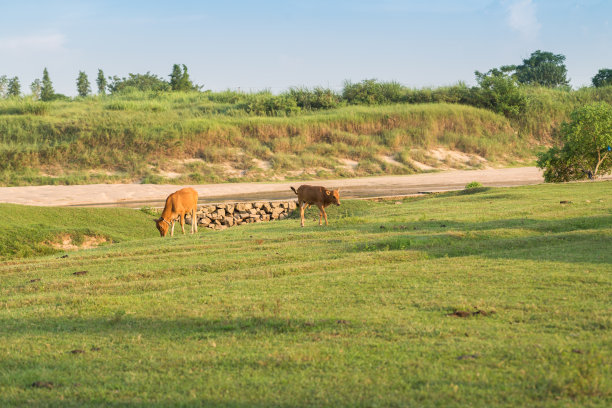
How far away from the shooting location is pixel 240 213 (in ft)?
107

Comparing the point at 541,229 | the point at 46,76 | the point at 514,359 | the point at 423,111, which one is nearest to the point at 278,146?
the point at 423,111

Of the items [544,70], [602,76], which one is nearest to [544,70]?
[544,70]

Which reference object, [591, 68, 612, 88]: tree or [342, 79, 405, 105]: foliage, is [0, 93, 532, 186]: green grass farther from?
[591, 68, 612, 88]: tree

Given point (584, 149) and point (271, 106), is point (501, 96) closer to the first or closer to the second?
point (271, 106)

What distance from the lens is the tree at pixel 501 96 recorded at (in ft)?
232

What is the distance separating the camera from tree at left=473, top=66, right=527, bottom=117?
70.7 metres

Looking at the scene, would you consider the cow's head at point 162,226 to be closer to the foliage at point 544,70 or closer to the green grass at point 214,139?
the green grass at point 214,139

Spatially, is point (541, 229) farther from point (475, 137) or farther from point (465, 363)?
point (475, 137)

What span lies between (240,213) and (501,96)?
158 ft

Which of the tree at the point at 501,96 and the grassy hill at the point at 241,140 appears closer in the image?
the grassy hill at the point at 241,140

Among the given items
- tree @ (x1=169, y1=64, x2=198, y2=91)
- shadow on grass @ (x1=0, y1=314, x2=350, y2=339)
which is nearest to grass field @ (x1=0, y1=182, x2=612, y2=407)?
shadow on grass @ (x1=0, y1=314, x2=350, y2=339)

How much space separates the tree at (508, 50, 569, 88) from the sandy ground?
7994cm

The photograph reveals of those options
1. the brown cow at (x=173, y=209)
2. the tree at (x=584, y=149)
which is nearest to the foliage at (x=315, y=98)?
the tree at (x=584, y=149)

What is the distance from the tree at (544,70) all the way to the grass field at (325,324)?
118019mm
